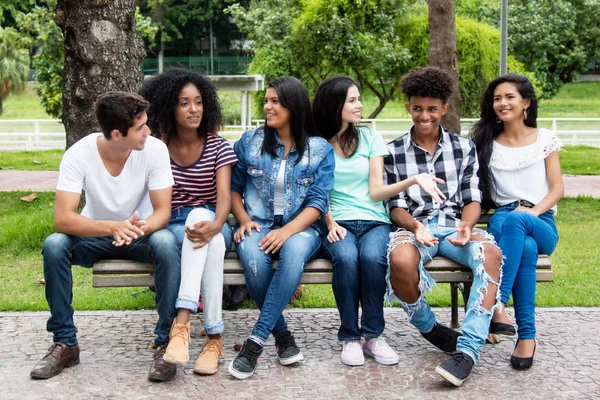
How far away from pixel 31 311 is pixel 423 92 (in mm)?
3019

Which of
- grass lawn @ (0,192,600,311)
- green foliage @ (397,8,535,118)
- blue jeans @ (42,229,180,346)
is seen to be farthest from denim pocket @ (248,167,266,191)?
green foliage @ (397,8,535,118)

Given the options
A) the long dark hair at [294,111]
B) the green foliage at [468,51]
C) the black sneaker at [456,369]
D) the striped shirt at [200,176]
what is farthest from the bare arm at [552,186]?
the green foliage at [468,51]

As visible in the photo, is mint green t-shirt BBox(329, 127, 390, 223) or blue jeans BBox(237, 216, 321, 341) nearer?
blue jeans BBox(237, 216, 321, 341)

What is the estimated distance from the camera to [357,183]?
491 centimetres

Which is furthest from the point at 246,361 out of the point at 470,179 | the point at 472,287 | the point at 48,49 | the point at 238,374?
the point at 48,49

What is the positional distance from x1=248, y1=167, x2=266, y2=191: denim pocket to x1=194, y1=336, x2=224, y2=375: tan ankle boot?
2.94 ft

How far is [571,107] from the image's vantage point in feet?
122

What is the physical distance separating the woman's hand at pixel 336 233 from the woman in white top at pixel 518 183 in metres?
0.86

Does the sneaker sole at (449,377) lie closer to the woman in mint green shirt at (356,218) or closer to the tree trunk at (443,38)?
the woman in mint green shirt at (356,218)

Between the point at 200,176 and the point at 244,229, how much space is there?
403 mm

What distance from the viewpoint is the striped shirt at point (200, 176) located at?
4789 millimetres

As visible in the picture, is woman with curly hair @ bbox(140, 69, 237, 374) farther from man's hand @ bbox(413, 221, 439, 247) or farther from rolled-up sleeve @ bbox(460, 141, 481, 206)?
rolled-up sleeve @ bbox(460, 141, 481, 206)

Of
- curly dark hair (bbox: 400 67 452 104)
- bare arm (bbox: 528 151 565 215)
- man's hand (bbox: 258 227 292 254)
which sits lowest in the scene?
man's hand (bbox: 258 227 292 254)

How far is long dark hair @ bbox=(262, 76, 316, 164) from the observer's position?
4.77 meters
